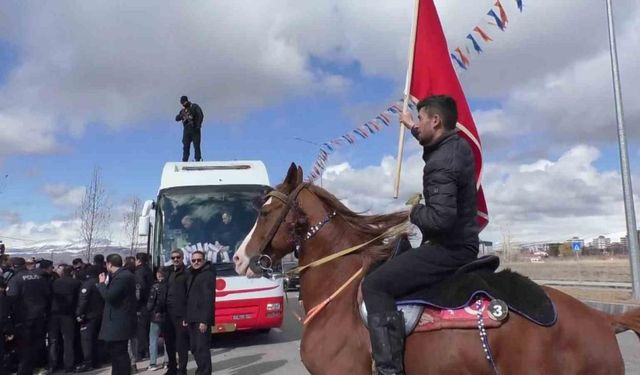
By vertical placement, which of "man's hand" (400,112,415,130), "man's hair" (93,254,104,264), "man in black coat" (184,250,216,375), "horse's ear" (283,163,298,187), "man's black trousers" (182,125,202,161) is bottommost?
"man in black coat" (184,250,216,375)

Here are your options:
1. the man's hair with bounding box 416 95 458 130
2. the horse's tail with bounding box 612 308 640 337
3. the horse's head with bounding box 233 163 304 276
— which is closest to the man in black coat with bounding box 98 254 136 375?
the horse's head with bounding box 233 163 304 276

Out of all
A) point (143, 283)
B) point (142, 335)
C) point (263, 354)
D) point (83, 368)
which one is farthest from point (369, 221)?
point (142, 335)

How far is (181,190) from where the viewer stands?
12.8 m

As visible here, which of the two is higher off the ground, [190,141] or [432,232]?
[190,141]

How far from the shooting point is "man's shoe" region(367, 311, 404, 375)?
12.4 ft

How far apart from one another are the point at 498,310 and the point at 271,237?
69.0 inches

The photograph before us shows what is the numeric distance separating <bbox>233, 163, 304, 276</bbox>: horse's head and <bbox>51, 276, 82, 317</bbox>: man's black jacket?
24.9ft

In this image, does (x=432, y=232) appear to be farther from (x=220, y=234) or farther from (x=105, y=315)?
(x=220, y=234)

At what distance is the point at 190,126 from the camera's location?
641 inches

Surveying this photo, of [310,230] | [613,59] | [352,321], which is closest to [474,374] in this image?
[352,321]

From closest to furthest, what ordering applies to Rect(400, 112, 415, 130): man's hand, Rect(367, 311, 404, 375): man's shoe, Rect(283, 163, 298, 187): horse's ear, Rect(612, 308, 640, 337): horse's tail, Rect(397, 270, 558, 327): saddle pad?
Rect(367, 311, 404, 375): man's shoe < Rect(397, 270, 558, 327): saddle pad < Rect(612, 308, 640, 337): horse's tail < Rect(400, 112, 415, 130): man's hand < Rect(283, 163, 298, 187): horse's ear

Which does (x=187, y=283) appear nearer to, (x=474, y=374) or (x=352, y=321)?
(x=352, y=321)

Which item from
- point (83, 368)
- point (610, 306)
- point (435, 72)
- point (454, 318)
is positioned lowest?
point (83, 368)

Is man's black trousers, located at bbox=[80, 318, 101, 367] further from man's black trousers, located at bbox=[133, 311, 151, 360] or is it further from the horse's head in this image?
the horse's head
